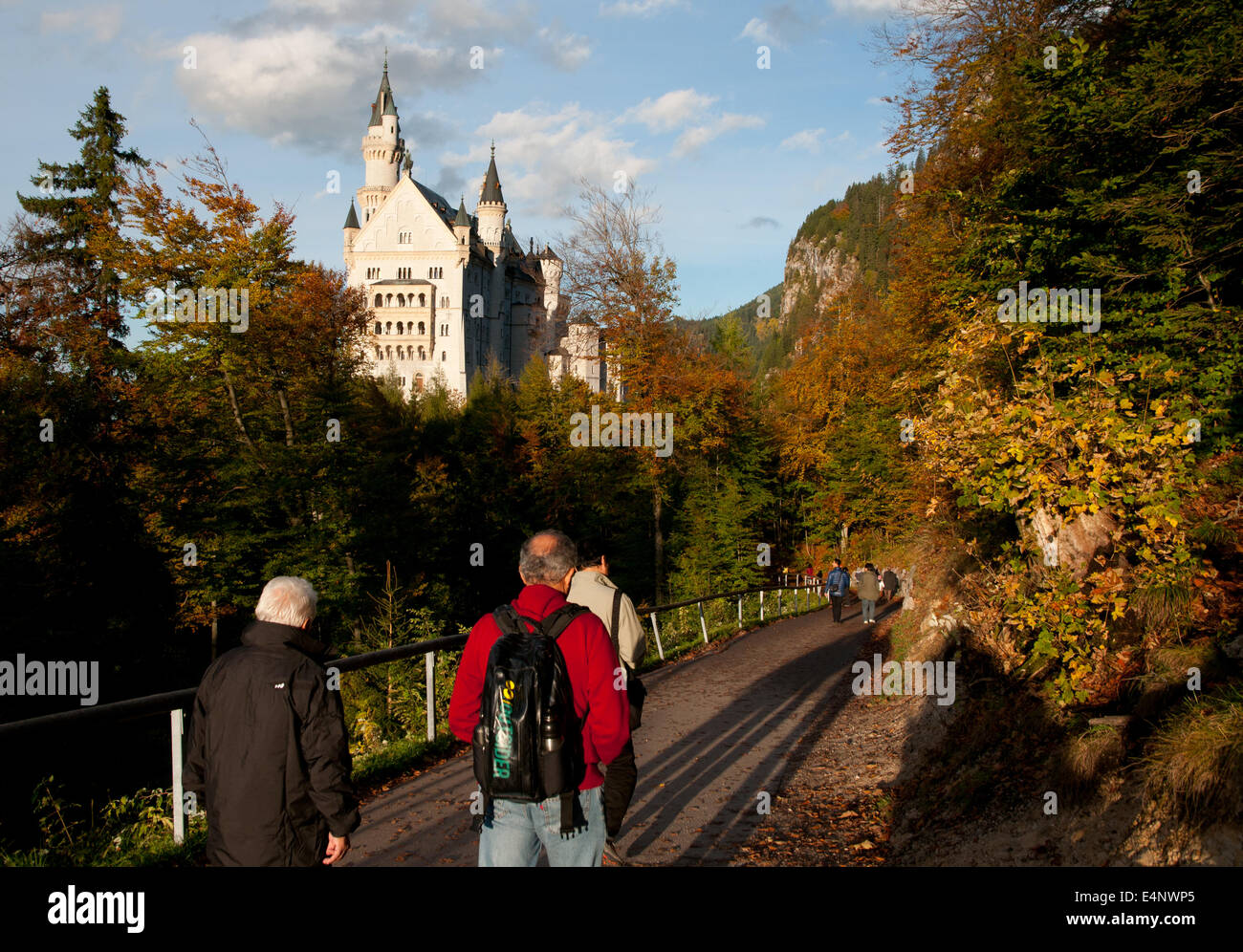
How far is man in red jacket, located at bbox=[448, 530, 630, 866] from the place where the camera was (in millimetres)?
3688

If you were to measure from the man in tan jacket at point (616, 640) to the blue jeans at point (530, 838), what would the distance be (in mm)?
1460

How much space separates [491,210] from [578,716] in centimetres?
10678

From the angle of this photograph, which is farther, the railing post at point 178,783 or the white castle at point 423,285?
the white castle at point 423,285

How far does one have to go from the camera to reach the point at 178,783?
Result: 6.09 metres

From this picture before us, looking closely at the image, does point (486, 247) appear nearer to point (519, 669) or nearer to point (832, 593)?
point (832, 593)

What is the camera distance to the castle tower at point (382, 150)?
108 metres

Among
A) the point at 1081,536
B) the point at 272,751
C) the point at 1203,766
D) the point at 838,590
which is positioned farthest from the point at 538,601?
the point at 838,590

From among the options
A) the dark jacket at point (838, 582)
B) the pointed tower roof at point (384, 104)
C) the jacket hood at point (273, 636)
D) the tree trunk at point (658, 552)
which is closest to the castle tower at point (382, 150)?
the pointed tower roof at point (384, 104)

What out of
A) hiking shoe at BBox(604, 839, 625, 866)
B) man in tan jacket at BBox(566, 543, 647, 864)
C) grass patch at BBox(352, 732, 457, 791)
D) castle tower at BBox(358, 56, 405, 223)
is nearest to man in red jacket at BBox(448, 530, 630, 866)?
man in tan jacket at BBox(566, 543, 647, 864)

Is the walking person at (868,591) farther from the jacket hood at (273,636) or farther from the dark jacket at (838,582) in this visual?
the jacket hood at (273,636)

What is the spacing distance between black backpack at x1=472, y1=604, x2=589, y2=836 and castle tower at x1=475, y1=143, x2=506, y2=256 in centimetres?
10401

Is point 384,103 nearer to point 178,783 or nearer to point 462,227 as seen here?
point 462,227

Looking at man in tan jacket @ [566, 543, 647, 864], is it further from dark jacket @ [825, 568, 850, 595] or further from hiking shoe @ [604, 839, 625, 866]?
dark jacket @ [825, 568, 850, 595]
